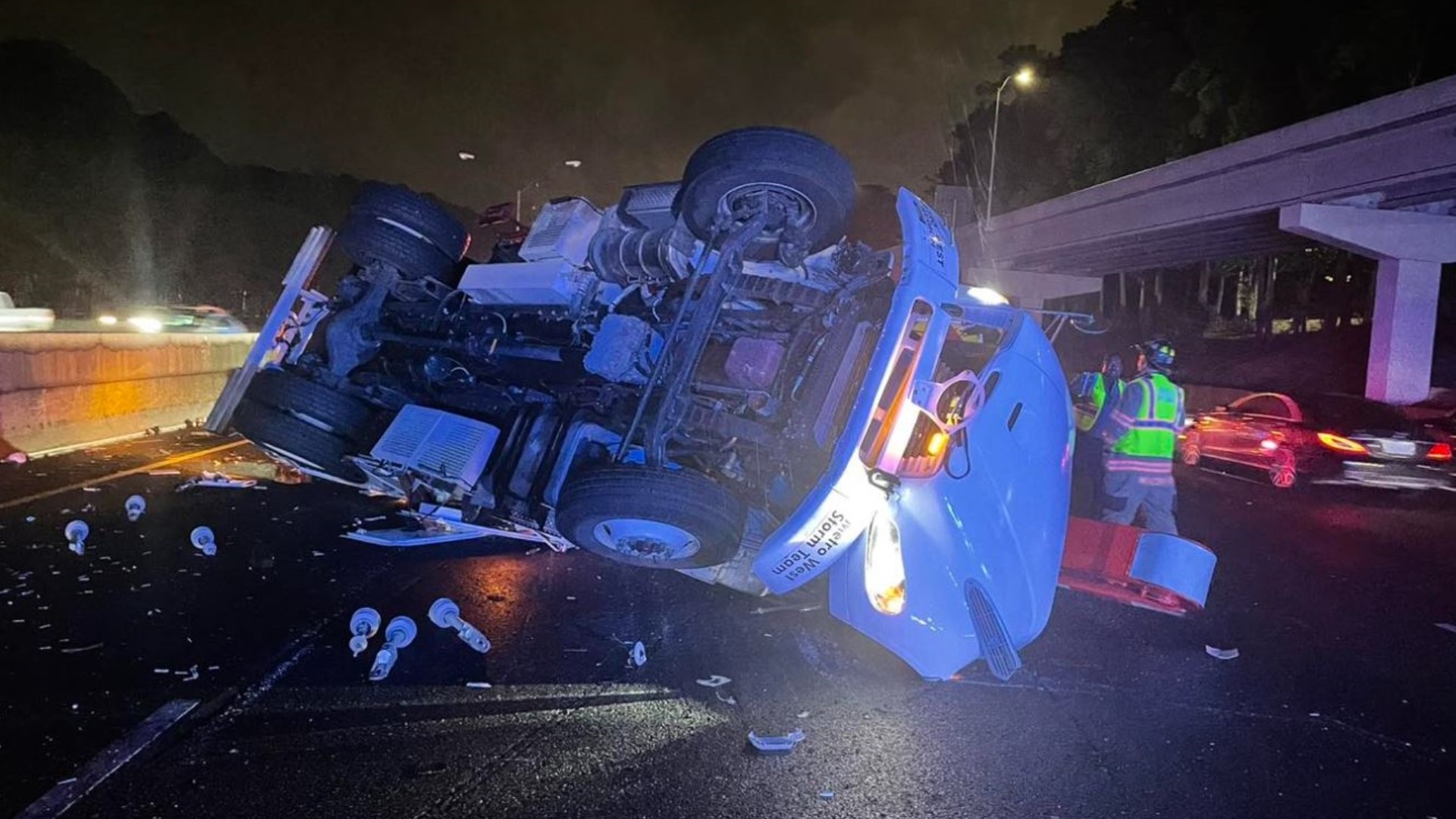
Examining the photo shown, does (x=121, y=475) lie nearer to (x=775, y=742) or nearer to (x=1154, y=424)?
(x=775, y=742)

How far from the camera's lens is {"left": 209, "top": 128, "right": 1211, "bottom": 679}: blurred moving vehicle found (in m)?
3.51

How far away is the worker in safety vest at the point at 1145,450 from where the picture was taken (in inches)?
227

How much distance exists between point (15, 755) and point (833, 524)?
2.88 meters

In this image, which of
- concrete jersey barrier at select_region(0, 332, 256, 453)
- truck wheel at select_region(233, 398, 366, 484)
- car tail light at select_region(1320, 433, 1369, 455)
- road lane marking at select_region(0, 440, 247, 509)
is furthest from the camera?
car tail light at select_region(1320, 433, 1369, 455)

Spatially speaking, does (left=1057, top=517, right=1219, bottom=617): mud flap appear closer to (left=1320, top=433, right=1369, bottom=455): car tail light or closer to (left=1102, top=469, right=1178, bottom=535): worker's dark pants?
(left=1102, top=469, right=1178, bottom=535): worker's dark pants

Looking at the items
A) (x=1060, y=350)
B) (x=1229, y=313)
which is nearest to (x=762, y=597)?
(x=1060, y=350)

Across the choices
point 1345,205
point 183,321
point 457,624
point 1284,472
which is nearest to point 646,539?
point 457,624

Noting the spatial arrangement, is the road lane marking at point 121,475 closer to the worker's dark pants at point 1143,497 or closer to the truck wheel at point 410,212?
the truck wheel at point 410,212

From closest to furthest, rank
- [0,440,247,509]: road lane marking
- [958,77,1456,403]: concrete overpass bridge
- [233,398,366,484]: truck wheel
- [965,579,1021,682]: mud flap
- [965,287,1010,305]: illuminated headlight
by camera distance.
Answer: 1. [965,579,1021,682]: mud flap
2. [965,287,1010,305]: illuminated headlight
3. [233,398,366,484]: truck wheel
4. [0,440,247,509]: road lane marking
5. [958,77,1456,403]: concrete overpass bridge

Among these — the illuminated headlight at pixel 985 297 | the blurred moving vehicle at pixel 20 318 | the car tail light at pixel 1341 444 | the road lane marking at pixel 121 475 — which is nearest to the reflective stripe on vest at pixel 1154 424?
the illuminated headlight at pixel 985 297

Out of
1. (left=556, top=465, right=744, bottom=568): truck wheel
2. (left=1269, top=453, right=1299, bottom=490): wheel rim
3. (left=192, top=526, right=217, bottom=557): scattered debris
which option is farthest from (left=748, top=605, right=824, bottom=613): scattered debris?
(left=1269, top=453, right=1299, bottom=490): wheel rim

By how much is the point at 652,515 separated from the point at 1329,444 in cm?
909

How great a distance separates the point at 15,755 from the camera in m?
2.89

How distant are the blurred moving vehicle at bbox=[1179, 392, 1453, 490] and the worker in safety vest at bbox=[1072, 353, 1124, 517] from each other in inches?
125
